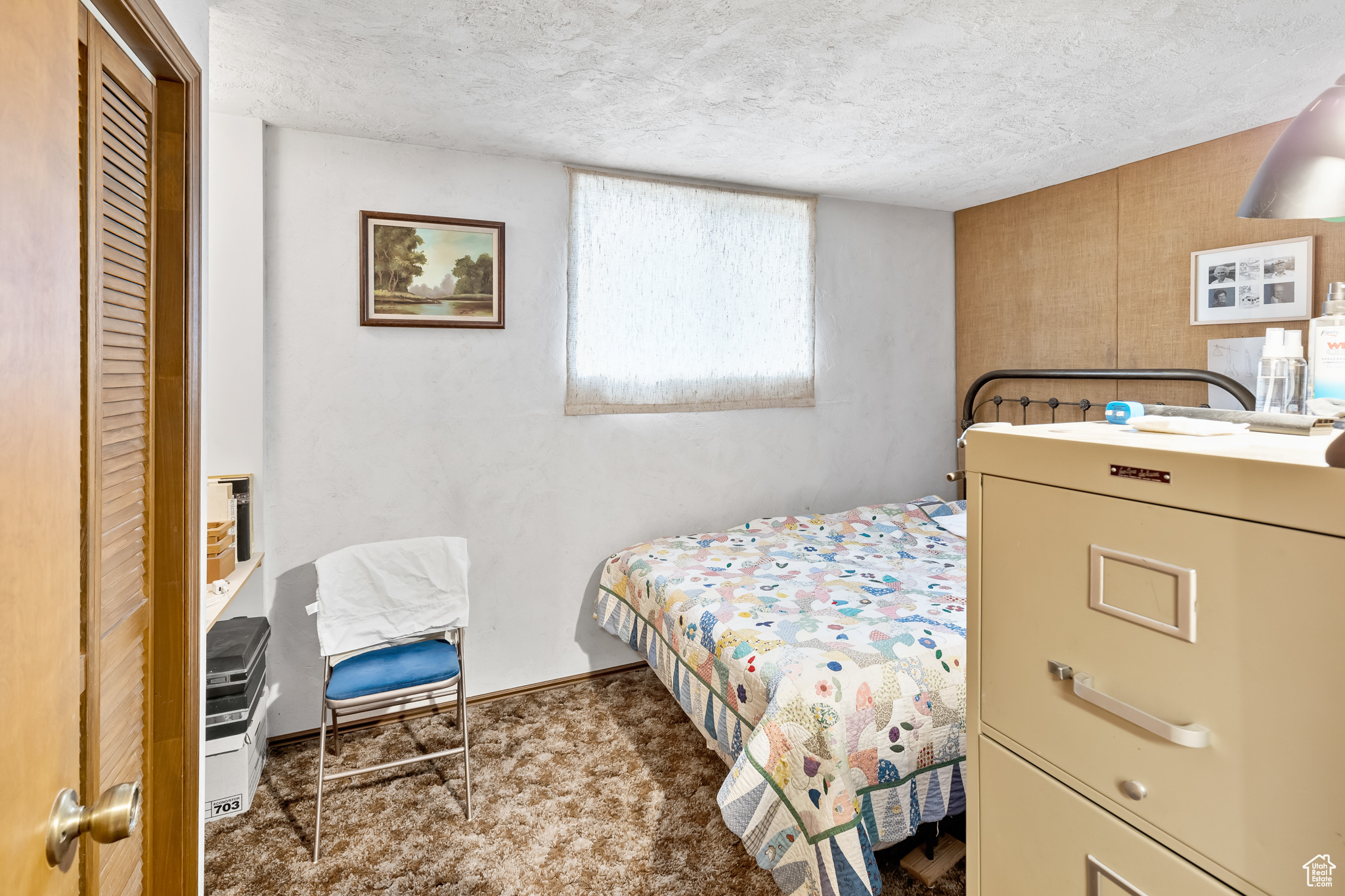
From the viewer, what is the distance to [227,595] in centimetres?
213

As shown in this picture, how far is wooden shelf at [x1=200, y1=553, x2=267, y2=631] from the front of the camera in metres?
1.85

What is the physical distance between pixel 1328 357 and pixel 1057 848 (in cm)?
75

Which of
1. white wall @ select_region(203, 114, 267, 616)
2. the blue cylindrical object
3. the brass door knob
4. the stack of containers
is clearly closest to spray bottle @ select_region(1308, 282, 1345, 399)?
the blue cylindrical object

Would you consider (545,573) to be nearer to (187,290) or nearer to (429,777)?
(429,777)

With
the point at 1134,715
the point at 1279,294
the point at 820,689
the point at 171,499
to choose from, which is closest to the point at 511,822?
the point at 820,689

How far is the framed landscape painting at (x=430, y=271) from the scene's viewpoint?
287 cm

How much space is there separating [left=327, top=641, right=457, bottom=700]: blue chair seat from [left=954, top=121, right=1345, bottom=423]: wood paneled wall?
3283 mm

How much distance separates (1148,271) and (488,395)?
10.5ft

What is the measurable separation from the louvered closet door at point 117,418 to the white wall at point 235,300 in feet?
3.76

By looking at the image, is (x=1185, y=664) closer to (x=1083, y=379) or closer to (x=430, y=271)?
(x=430, y=271)

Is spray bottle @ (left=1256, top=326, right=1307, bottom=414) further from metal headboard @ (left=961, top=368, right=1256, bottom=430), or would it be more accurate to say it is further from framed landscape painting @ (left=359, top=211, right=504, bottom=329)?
framed landscape painting @ (left=359, top=211, right=504, bottom=329)

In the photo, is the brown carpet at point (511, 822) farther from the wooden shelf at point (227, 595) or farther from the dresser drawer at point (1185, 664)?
the dresser drawer at point (1185, 664)

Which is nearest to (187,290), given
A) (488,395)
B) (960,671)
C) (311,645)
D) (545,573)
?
(488,395)

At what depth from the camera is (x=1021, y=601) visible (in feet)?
2.61
